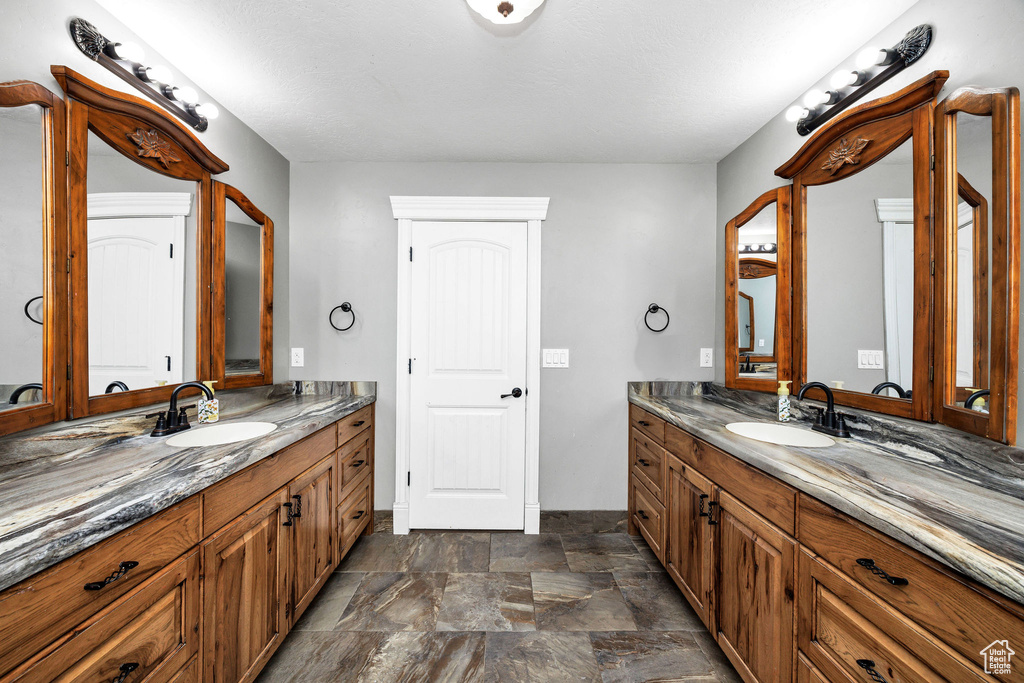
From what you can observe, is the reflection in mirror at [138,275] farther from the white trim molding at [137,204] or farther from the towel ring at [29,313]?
the towel ring at [29,313]


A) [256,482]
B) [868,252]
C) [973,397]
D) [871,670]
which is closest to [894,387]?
[973,397]

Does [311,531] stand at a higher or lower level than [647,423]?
lower

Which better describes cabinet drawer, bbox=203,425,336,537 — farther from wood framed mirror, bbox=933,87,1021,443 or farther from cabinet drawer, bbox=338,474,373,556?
wood framed mirror, bbox=933,87,1021,443

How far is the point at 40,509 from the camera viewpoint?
841 mm

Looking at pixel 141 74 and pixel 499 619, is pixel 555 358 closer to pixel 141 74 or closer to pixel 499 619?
pixel 499 619

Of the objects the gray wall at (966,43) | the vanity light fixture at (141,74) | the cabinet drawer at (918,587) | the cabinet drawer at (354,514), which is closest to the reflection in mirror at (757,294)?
the gray wall at (966,43)

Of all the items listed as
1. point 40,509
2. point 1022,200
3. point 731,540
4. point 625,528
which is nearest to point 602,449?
point 625,528

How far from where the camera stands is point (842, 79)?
1.66 metres

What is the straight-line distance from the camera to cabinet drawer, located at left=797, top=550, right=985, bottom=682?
2.62 feet

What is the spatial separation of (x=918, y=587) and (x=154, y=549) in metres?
1.69

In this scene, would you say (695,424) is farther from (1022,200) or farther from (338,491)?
(338,491)

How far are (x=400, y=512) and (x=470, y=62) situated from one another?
98.7 inches

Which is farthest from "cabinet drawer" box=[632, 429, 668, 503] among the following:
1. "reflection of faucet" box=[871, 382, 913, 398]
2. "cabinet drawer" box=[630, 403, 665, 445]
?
"reflection of faucet" box=[871, 382, 913, 398]

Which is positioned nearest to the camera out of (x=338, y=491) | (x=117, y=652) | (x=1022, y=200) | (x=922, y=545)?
(x=922, y=545)
